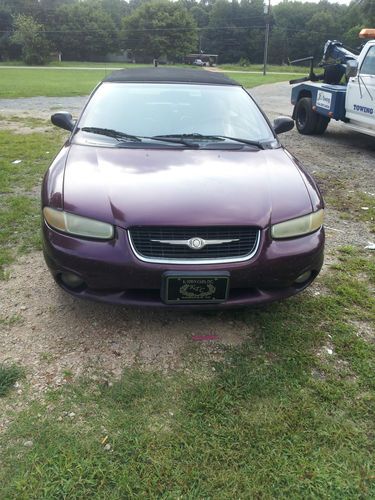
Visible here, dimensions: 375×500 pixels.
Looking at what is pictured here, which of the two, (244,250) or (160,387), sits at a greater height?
(244,250)

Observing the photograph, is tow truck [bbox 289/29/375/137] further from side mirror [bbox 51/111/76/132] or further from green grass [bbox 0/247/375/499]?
green grass [bbox 0/247/375/499]

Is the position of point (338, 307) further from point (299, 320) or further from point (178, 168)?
point (178, 168)

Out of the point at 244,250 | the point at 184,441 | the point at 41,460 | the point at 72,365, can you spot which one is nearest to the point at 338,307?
the point at 244,250

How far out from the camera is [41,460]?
1.92 meters

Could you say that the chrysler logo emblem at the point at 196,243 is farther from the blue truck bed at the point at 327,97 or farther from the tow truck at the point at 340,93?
the blue truck bed at the point at 327,97

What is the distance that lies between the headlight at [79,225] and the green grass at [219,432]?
0.79m

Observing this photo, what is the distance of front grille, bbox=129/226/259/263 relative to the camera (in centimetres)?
244

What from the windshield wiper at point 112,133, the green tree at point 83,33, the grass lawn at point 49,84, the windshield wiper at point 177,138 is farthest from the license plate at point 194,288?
the green tree at point 83,33

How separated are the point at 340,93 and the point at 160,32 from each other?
71.0m

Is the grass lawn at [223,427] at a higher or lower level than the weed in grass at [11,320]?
lower

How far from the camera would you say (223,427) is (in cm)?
213

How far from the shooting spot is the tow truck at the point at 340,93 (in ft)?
25.0

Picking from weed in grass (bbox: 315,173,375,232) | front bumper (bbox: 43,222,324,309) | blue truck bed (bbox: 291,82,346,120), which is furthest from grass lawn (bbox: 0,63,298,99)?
front bumper (bbox: 43,222,324,309)

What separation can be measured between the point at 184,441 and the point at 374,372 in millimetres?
1202
